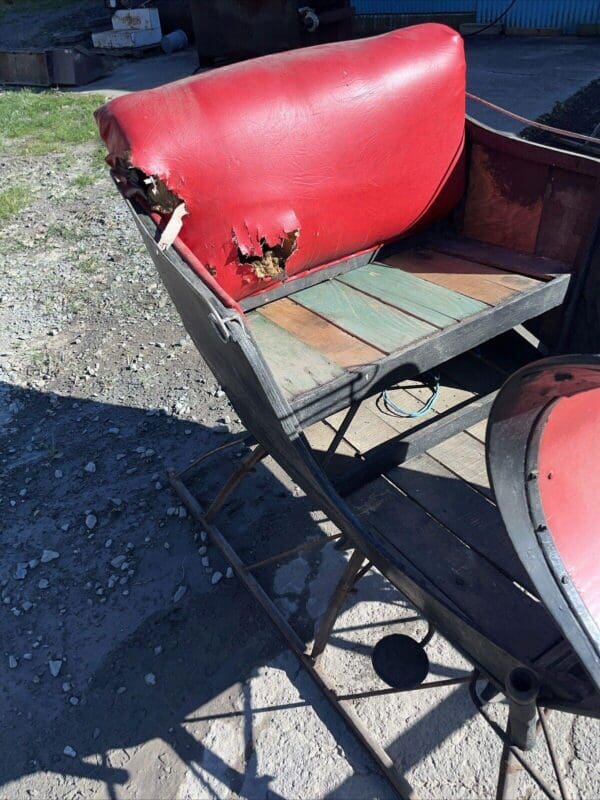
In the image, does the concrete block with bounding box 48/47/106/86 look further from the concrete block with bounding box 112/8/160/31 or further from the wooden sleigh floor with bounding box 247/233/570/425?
the wooden sleigh floor with bounding box 247/233/570/425

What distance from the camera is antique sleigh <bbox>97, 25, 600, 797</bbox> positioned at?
193cm

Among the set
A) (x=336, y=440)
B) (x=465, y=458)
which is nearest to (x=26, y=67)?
(x=336, y=440)

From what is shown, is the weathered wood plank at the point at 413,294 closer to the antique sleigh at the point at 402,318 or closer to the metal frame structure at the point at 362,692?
the antique sleigh at the point at 402,318

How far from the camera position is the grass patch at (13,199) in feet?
23.2

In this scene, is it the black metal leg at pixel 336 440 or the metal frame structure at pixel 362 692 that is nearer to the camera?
the metal frame structure at pixel 362 692

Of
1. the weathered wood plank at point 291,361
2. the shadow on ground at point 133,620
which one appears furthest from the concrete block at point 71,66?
the weathered wood plank at point 291,361

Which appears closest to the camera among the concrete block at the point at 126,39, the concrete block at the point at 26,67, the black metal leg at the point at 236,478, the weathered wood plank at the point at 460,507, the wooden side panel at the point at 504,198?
the weathered wood plank at the point at 460,507

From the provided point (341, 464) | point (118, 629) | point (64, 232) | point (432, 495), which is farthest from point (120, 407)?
point (64, 232)

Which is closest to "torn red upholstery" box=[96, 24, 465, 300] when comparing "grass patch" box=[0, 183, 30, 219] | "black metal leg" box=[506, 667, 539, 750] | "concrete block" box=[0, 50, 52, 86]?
"black metal leg" box=[506, 667, 539, 750]

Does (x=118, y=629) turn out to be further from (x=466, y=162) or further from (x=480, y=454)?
(x=466, y=162)

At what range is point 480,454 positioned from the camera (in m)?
2.80

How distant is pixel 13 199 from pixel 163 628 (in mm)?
5887

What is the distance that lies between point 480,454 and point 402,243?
1245 millimetres

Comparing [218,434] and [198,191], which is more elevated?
[198,191]
